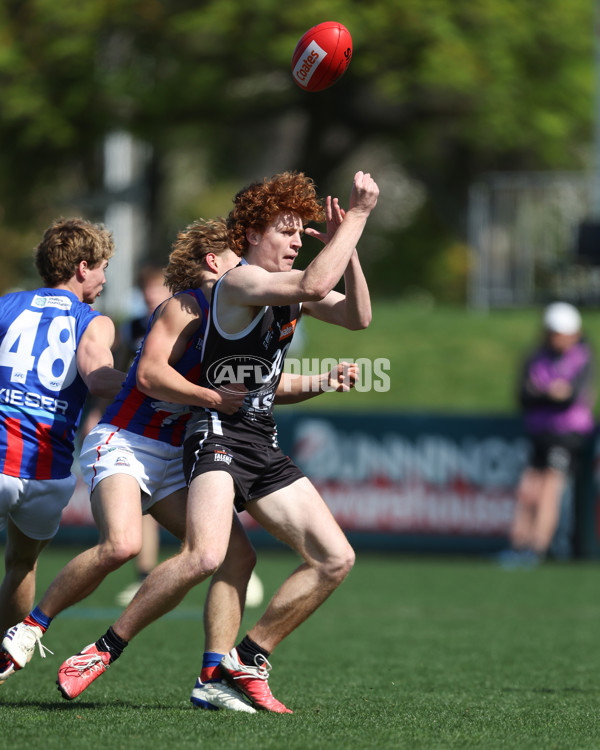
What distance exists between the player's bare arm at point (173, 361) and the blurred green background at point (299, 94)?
14.8 metres

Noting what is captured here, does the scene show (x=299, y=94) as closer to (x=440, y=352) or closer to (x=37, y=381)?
(x=440, y=352)

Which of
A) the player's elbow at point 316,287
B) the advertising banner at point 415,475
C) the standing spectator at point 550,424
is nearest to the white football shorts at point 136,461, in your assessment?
the player's elbow at point 316,287

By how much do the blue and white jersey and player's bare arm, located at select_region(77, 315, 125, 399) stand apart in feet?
0.27

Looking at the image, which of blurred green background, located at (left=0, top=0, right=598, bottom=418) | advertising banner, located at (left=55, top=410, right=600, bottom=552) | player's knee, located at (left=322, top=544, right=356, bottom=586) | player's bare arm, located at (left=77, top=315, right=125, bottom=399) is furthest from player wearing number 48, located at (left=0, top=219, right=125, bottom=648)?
blurred green background, located at (left=0, top=0, right=598, bottom=418)

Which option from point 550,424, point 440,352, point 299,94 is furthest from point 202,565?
point 299,94

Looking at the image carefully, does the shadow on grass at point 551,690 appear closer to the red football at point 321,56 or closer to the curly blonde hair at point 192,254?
the curly blonde hair at point 192,254

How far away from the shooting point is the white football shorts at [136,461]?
5293 millimetres

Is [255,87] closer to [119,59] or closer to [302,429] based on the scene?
[119,59]

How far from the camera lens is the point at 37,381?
544 centimetres

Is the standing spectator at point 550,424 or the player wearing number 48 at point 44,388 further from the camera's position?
the standing spectator at point 550,424

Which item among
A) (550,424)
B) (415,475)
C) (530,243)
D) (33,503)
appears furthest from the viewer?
(530,243)

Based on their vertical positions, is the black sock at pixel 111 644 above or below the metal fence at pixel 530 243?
below

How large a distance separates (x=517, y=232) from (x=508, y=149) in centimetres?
596

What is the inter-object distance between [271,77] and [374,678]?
2167 centimetres
